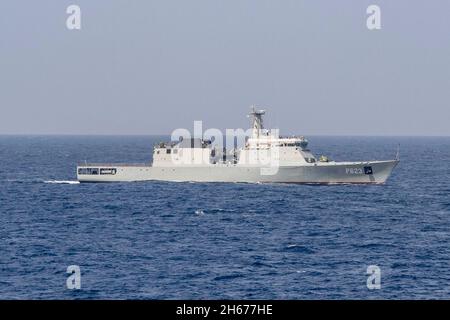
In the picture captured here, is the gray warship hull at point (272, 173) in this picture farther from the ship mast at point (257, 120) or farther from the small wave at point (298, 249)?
the small wave at point (298, 249)

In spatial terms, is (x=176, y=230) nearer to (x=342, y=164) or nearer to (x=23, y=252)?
(x=23, y=252)

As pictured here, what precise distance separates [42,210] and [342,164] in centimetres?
3617

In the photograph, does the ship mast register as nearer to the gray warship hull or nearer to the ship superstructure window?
the gray warship hull

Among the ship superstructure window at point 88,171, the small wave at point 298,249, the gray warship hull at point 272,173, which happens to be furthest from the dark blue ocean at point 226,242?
the ship superstructure window at point 88,171

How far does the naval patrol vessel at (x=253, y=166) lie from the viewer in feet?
268

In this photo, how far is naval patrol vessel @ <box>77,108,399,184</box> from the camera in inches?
3216

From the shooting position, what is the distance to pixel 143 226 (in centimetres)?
5344

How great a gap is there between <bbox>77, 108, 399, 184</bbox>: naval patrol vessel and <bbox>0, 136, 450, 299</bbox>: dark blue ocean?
2654 mm

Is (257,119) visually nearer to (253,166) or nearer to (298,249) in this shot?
(253,166)

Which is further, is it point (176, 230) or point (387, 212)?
point (387, 212)

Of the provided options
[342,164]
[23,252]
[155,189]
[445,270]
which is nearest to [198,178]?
[155,189]
